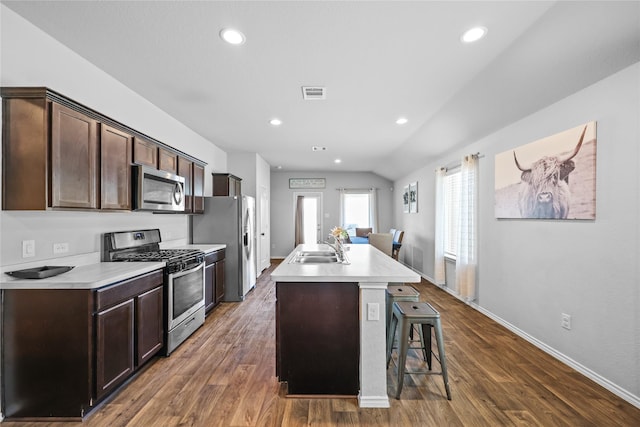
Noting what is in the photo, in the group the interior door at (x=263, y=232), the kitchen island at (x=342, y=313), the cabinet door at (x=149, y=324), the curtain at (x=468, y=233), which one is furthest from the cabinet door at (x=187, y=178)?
the curtain at (x=468, y=233)

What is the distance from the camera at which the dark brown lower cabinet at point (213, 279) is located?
3607 mm

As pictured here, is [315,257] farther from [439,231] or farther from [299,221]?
[299,221]

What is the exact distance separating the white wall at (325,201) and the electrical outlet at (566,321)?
6.03m

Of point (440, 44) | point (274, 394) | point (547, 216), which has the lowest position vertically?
point (274, 394)

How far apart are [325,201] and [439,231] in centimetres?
406

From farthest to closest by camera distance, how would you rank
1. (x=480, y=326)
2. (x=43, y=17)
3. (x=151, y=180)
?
(x=480, y=326), (x=151, y=180), (x=43, y=17)

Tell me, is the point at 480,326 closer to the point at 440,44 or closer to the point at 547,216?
the point at 547,216

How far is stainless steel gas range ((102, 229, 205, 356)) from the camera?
2594 millimetres

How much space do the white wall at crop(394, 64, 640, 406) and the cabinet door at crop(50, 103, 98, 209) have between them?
3.93 metres

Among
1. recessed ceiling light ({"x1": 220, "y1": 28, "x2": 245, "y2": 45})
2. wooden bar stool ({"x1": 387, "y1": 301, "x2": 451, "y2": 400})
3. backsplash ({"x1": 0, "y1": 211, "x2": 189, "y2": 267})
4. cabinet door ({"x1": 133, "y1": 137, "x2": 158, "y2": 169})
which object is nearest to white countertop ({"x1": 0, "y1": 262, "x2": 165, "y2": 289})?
backsplash ({"x1": 0, "y1": 211, "x2": 189, "y2": 267})

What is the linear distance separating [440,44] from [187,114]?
3.09 meters

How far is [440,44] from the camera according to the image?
82.5 inches

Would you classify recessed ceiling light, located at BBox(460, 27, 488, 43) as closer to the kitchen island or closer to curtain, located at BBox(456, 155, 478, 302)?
the kitchen island

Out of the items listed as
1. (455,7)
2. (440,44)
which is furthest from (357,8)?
(440,44)
